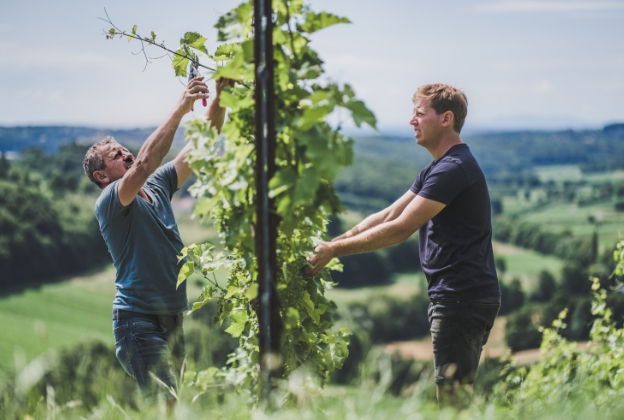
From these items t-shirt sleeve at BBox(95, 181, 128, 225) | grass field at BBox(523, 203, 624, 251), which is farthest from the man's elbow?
grass field at BBox(523, 203, 624, 251)

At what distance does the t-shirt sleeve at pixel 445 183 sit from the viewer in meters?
3.64

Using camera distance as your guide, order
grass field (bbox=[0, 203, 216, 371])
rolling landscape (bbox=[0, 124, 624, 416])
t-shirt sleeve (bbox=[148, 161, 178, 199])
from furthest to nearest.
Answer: rolling landscape (bbox=[0, 124, 624, 416])
grass field (bbox=[0, 203, 216, 371])
t-shirt sleeve (bbox=[148, 161, 178, 199])

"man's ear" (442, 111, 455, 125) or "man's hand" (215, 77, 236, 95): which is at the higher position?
"man's hand" (215, 77, 236, 95)

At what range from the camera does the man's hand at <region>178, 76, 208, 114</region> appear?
11.9 ft

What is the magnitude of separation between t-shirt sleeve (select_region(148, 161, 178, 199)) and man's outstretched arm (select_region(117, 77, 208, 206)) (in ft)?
2.17

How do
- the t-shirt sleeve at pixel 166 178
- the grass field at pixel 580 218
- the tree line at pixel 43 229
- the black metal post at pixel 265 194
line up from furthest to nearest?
the grass field at pixel 580 218, the tree line at pixel 43 229, the t-shirt sleeve at pixel 166 178, the black metal post at pixel 265 194

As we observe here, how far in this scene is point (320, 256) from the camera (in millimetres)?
3488

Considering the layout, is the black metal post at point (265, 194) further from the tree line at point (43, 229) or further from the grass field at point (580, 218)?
the grass field at point (580, 218)

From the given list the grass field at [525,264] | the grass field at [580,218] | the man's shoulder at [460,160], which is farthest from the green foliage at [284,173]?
the grass field at [580,218]

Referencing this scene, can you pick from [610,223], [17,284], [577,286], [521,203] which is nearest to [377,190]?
[521,203]

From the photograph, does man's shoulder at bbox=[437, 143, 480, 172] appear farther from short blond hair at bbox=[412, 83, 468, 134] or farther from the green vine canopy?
the green vine canopy

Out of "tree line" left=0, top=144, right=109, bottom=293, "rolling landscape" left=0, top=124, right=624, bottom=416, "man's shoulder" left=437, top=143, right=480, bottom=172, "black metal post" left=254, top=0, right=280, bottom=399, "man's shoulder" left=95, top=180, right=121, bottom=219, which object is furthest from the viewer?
"tree line" left=0, top=144, right=109, bottom=293

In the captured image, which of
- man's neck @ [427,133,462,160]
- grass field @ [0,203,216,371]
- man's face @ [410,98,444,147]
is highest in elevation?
man's face @ [410,98,444,147]

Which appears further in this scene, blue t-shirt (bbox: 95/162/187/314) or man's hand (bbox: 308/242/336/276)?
blue t-shirt (bbox: 95/162/187/314)
